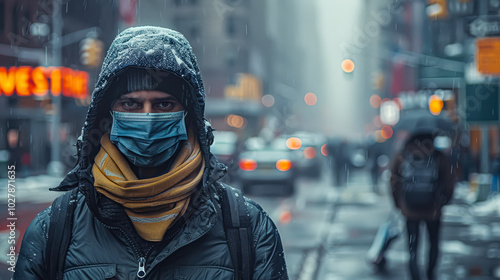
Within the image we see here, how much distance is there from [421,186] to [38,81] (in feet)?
95.9

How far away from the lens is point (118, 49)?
2.53 meters

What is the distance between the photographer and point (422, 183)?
7.53 meters

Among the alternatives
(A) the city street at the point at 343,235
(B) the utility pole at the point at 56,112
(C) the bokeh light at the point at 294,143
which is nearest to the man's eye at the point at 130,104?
(A) the city street at the point at 343,235

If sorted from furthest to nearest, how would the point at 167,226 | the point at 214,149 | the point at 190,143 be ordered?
1. the point at 214,149
2. the point at 190,143
3. the point at 167,226

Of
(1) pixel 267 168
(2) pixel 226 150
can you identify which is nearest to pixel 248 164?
(1) pixel 267 168

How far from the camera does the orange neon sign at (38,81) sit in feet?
108

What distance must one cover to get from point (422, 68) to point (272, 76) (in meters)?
72.4

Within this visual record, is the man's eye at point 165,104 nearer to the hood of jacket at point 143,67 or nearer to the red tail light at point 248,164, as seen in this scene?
the hood of jacket at point 143,67

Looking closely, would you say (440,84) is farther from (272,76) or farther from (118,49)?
(272,76)

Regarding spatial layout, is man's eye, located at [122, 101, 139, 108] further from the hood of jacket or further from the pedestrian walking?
the pedestrian walking

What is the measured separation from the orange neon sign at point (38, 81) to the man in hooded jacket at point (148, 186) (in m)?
31.9

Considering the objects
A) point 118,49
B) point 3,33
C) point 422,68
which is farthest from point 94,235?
point 3,33

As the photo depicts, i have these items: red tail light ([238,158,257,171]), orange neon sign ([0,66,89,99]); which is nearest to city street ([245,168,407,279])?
red tail light ([238,158,257,171])

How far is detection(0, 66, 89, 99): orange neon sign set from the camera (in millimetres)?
32875
